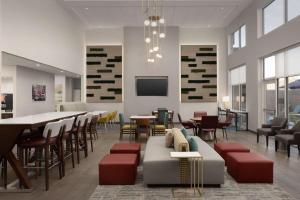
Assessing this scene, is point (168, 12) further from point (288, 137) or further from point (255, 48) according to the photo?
point (288, 137)

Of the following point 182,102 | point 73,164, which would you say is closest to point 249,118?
point 182,102

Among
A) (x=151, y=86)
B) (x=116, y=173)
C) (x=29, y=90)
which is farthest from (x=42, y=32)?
(x=151, y=86)

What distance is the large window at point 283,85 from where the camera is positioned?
8480mm

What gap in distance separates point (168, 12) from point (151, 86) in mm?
4148

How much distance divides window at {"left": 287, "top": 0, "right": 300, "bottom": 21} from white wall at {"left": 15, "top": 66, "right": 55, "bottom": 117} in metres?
9.09

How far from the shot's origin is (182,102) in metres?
16.0

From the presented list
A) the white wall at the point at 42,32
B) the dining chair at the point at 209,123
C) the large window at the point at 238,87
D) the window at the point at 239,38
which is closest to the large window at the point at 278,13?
the window at the point at 239,38

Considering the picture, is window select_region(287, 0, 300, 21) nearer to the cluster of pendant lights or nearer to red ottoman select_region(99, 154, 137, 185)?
the cluster of pendant lights

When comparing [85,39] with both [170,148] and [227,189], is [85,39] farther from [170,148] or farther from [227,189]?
[227,189]

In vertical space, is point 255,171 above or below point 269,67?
below

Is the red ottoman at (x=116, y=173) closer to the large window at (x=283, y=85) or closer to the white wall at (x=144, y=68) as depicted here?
the large window at (x=283, y=85)

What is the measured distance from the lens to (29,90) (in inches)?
440

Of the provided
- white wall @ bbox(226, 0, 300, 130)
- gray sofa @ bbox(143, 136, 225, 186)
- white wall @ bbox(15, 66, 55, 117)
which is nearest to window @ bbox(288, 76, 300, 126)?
white wall @ bbox(226, 0, 300, 130)

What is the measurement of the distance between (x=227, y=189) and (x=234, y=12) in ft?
34.3
